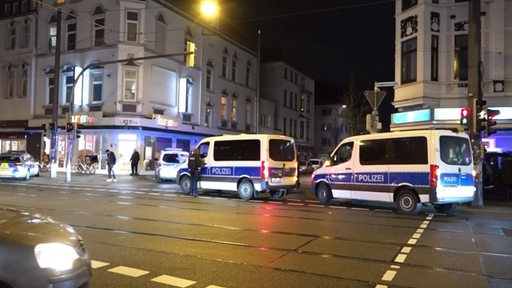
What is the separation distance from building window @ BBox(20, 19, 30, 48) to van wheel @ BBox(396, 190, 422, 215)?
36259 mm

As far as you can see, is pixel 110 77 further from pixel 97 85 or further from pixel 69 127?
pixel 69 127

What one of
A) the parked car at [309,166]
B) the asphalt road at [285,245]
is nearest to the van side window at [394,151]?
the asphalt road at [285,245]

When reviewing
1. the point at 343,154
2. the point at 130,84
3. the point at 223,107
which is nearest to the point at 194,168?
the point at 343,154

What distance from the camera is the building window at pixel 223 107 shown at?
48500 millimetres

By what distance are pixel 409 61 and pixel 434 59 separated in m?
1.43

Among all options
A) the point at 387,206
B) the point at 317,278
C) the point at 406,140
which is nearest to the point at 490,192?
the point at 387,206

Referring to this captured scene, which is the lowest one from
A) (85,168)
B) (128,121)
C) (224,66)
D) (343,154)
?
(85,168)

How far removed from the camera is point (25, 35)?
4131 cm

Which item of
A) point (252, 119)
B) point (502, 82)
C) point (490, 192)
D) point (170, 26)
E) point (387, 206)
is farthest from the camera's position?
point (252, 119)

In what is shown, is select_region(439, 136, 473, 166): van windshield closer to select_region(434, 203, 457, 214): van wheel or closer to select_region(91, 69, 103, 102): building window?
select_region(434, 203, 457, 214): van wheel

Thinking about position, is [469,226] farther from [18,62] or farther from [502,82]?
[18,62]

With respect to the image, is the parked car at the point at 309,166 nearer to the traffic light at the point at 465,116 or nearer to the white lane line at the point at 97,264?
the traffic light at the point at 465,116

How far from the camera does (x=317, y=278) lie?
6969 millimetres

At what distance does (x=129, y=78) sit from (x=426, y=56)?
21.2 metres
